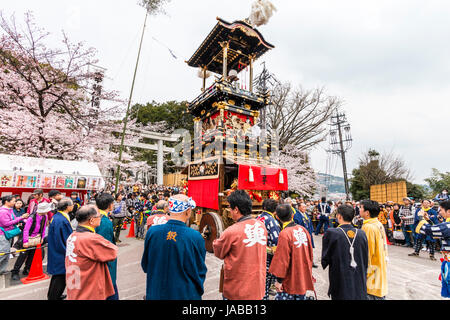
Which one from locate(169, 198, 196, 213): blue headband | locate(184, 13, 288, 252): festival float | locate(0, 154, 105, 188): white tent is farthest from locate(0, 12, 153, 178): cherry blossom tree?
locate(169, 198, 196, 213): blue headband

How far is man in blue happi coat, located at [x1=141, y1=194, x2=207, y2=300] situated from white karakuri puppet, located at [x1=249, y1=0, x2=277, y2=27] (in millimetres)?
10962

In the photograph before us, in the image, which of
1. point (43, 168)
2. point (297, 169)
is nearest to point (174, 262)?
point (43, 168)

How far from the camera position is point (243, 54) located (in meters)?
11.1

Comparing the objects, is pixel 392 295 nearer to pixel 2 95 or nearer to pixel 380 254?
pixel 380 254

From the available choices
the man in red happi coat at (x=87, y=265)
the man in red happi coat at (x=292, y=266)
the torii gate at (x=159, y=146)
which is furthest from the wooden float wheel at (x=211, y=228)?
the torii gate at (x=159, y=146)

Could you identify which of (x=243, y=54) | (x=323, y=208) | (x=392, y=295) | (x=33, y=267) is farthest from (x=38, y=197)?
(x=323, y=208)

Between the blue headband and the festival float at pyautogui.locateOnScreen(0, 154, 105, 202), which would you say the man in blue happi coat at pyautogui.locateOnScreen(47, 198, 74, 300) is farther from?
the festival float at pyautogui.locateOnScreen(0, 154, 105, 202)

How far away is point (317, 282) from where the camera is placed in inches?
200

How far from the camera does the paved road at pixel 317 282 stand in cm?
425

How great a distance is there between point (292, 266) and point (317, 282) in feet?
9.41

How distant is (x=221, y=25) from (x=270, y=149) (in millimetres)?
5963

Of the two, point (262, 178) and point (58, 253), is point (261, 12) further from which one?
point (58, 253)

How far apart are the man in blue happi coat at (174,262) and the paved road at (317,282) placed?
2.36 m
